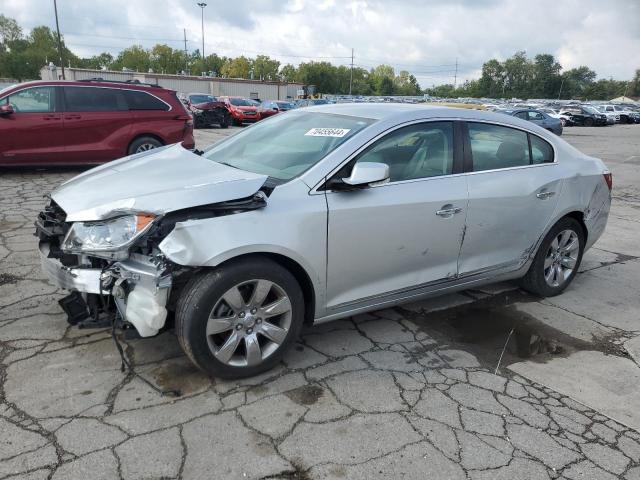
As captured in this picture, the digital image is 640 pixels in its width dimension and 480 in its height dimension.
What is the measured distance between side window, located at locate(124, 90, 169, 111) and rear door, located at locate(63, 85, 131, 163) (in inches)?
4.8

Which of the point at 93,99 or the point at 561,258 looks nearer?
the point at 561,258

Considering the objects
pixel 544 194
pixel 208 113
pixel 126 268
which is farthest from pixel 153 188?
pixel 208 113

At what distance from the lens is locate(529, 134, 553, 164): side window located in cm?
425

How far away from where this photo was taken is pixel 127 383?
9.73 feet

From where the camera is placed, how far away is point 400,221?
11.0 feet

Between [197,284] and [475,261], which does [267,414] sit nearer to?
[197,284]

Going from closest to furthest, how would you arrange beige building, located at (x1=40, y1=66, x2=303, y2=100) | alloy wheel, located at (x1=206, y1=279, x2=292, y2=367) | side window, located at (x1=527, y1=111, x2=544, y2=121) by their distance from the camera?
alloy wheel, located at (x1=206, y1=279, x2=292, y2=367)
side window, located at (x1=527, y1=111, x2=544, y2=121)
beige building, located at (x1=40, y1=66, x2=303, y2=100)

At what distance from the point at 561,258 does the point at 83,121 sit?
8.00 metres

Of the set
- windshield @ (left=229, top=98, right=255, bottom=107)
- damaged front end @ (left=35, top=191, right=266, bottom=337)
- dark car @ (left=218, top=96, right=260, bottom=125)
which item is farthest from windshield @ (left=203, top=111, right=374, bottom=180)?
windshield @ (left=229, top=98, right=255, bottom=107)

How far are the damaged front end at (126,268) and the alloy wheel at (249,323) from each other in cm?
28

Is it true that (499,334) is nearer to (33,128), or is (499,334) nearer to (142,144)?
(142,144)

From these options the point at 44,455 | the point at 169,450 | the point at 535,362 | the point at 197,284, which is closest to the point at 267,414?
the point at 169,450

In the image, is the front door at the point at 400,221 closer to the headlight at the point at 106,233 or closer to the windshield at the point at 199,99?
the headlight at the point at 106,233

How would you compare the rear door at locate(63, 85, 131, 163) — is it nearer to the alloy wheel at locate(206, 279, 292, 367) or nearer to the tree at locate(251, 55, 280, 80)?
the alloy wheel at locate(206, 279, 292, 367)
